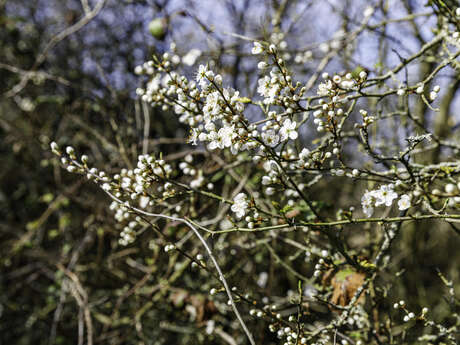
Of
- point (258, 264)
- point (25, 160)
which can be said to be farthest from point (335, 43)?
point (25, 160)

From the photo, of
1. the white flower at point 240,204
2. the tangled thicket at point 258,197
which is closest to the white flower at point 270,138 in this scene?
the tangled thicket at point 258,197

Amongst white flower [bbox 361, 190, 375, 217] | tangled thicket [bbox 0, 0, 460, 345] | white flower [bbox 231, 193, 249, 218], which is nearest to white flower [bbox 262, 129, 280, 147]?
tangled thicket [bbox 0, 0, 460, 345]

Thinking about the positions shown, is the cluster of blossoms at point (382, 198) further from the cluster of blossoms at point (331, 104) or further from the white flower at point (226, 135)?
the white flower at point (226, 135)

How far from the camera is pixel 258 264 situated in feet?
10.1

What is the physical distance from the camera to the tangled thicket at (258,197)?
1.32 m

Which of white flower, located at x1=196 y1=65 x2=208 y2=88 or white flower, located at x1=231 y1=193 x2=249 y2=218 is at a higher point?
white flower, located at x1=196 y1=65 x2=208 y2=88

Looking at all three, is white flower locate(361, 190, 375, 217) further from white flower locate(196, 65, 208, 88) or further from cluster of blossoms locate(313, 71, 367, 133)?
white flower locate(196, 65, 208, 88)

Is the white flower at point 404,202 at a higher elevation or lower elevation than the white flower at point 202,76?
lower

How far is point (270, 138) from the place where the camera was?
1291mm

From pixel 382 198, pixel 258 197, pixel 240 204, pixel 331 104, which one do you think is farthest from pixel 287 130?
pixel 258 197

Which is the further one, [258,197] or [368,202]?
[258,197]

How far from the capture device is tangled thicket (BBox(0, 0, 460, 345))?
132 centimetres

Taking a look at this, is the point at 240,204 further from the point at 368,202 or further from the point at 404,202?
the point at 404,202

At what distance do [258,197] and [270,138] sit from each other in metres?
0.94
